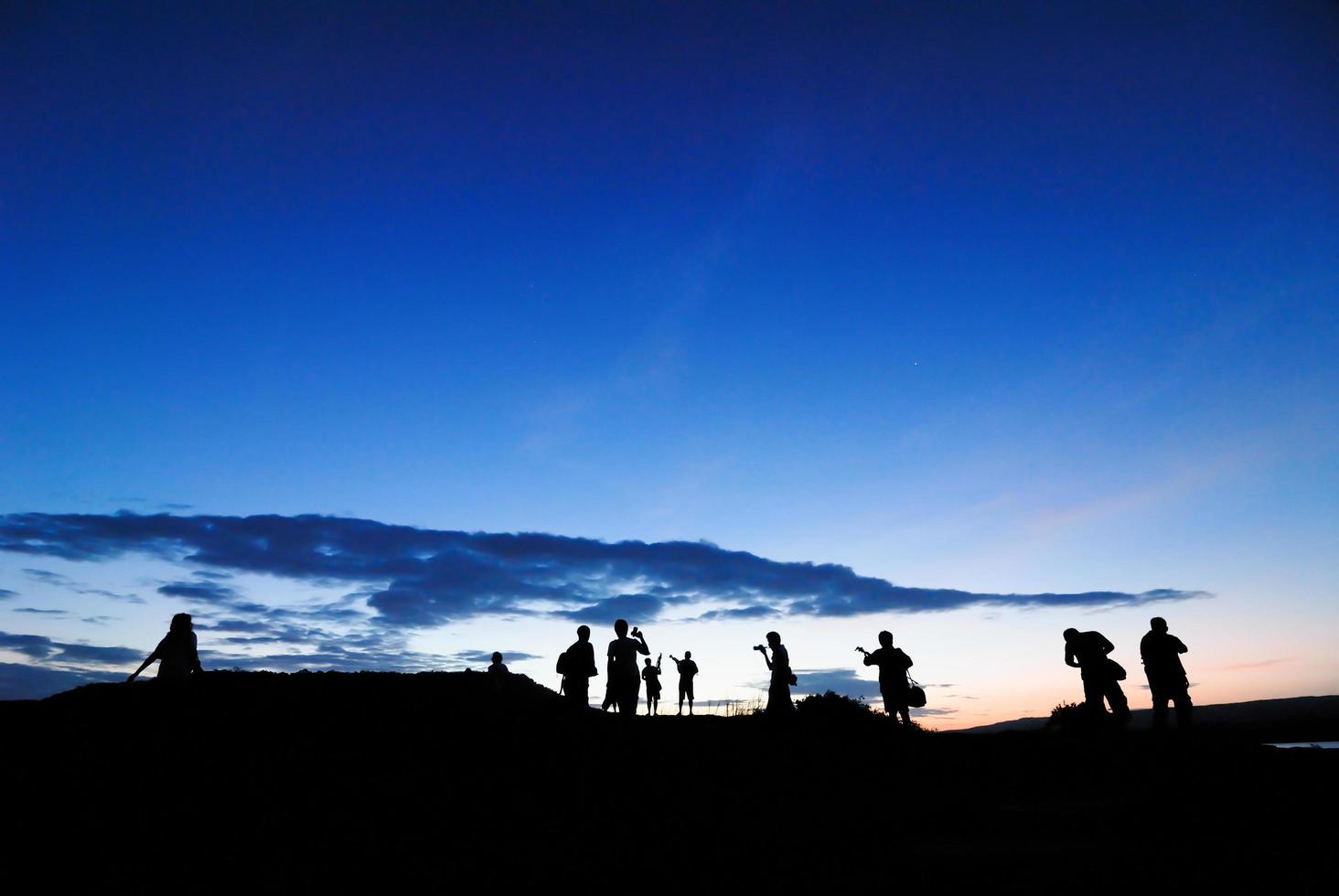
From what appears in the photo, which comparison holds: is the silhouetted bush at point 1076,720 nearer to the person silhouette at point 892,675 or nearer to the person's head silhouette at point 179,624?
the person silhouette at point 892,675

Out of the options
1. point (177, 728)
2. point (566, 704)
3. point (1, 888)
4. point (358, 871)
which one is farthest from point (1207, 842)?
point (177, 728)

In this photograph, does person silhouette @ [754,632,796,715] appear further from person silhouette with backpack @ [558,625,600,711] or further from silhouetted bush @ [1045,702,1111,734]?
silhouetted bush @ [1045,702,1111,734]

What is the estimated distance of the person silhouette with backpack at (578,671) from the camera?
13.4m

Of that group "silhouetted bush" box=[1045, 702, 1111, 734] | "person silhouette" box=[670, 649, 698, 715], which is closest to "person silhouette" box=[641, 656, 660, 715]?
"person silhouette" box=[670, 649, 698, 715]

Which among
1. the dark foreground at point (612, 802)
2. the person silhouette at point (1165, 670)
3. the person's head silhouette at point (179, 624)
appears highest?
the person's head silhouette at point (179, 624)

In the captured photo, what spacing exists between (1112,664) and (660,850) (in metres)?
10.0

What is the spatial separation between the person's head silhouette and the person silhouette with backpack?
6.01m

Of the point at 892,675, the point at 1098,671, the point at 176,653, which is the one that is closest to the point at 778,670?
the point at 892,675

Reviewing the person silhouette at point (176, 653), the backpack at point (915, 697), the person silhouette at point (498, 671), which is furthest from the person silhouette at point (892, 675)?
the person silhouette at point (176, 653)

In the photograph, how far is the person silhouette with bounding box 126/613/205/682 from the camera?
12125 millimetres

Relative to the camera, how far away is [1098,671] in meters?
13.6

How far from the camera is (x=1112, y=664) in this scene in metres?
13.6

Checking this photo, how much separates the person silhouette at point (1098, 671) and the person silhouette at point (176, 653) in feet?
49.1

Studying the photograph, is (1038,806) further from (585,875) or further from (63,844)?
(63,844)
